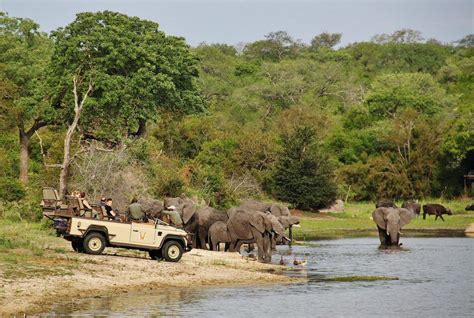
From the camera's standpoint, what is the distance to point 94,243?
2973 cm

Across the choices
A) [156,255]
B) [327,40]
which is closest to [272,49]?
[327,40]

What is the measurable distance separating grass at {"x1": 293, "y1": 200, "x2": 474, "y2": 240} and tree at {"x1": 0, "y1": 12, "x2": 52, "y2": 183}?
56.8 ft

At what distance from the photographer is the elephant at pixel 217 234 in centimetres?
3794

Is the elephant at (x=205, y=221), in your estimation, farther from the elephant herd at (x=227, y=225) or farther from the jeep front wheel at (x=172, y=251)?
the jeep front wheel at (x=172, y=251)

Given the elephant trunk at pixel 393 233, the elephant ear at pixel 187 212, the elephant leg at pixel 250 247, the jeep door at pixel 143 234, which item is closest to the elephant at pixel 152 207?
the elephant ear at pixel 187 212

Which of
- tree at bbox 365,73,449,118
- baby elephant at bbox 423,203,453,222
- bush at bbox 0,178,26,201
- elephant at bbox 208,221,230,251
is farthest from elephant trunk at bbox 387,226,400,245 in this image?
tree at bbox 365,73,449,118

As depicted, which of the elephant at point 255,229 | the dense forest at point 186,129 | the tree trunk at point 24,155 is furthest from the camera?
the tree trunk at point 24,155

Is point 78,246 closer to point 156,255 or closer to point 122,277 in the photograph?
point 156,255

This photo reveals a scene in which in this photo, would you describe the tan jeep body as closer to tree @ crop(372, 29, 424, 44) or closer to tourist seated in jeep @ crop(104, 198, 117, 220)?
tourist seated in jeep @ crop(104, 198, 117, 220)

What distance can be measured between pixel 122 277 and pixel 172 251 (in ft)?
11.6

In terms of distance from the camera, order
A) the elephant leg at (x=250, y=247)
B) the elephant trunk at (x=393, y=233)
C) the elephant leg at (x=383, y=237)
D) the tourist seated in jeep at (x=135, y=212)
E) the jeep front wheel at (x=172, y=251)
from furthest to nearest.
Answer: the elephant leg at (x=383, y=237), the elephant trunk at (x=393, y=233), the elephant leg at (x=250, y=247), the jeep front wheel at (x=172, y=251), the tourist seated in jeep at (x=135, y=212)

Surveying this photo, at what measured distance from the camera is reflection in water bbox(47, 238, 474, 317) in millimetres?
23828

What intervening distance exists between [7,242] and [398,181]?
5635 cm

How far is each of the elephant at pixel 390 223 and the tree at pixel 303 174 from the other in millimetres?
19701
